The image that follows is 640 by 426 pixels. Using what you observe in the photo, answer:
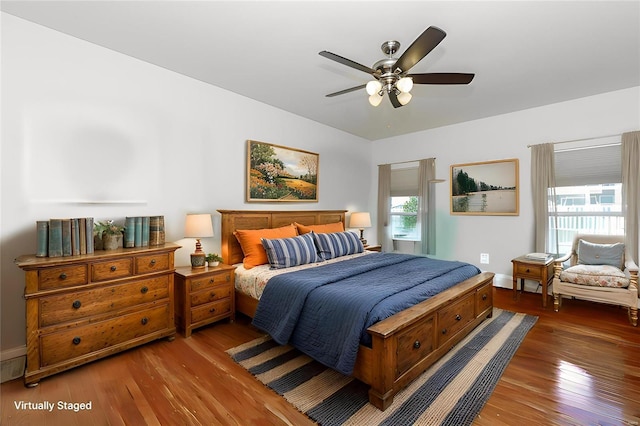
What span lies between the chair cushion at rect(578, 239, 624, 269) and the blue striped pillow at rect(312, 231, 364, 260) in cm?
276

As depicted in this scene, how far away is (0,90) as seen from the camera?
2.17m

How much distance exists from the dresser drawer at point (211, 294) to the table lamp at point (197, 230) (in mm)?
288

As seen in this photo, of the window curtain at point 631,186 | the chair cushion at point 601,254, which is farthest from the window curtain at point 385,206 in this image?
the window curtain at point 631,186

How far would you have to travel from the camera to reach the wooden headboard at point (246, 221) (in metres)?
3.43

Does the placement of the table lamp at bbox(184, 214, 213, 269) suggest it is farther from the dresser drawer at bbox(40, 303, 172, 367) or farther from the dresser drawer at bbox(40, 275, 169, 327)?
the dresser drawer at bbox(40, 303, 172, 367)

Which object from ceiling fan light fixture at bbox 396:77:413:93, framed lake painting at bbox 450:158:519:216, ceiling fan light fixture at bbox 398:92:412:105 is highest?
ceiling fan light fixture at bbox 396:77:413:93

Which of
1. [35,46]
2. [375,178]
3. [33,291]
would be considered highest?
[35,46]

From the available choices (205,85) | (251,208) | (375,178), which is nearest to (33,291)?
(251,208)

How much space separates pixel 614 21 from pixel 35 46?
4.56 m

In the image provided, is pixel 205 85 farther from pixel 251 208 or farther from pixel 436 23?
pixel 436 23

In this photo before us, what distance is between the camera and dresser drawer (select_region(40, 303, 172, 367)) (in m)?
2.04


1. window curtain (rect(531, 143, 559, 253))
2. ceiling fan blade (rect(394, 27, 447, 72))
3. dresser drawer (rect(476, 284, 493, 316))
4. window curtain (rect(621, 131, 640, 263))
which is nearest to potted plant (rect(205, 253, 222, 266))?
ceiling fan blade (rect(394, 27, 447, 72))

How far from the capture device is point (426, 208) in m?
5.07

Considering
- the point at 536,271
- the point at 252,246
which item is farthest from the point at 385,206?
the point at 252,246
